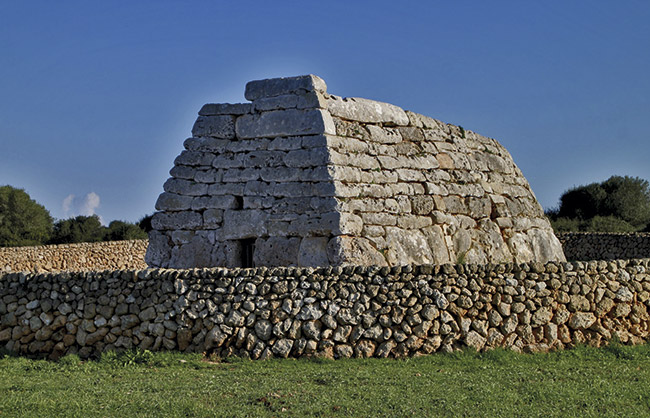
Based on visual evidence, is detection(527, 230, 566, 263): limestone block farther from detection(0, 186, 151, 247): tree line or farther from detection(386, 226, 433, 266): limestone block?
detection(0, 186, 151, 247): tree line

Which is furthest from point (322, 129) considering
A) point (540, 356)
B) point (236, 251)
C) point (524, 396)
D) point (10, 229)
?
point (10, 229)

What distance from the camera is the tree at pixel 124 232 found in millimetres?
36219

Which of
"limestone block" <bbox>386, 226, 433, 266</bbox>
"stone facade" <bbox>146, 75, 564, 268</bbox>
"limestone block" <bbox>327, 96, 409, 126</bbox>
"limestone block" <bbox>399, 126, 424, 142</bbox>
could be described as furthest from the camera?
"limestone block" <bbox>399, 126, 424, 142</bbox>

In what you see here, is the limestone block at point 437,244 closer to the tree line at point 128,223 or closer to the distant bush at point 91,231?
the tree line at point 128,223

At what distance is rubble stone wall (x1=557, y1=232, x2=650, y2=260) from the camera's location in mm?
22359

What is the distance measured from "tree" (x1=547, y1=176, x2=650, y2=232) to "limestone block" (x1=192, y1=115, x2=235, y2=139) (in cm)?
2705

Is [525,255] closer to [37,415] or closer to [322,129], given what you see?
[322,129]

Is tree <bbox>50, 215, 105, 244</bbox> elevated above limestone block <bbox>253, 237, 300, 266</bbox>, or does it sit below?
above

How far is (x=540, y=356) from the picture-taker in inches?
336

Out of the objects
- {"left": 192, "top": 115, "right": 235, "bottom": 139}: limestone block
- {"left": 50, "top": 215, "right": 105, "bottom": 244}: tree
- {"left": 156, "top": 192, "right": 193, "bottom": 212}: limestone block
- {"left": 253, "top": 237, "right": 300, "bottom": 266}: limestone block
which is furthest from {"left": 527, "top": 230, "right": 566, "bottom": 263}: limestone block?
{"left": 50, "top": 215, "right": 105, "bottom": 244}: tree

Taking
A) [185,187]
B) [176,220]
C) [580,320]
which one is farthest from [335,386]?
[185,187]

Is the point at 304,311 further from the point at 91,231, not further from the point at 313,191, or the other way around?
the point at 91,231

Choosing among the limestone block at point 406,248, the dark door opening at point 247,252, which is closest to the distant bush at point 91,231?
the dark door opening at point 247,252

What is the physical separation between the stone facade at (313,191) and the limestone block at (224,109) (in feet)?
0.07
